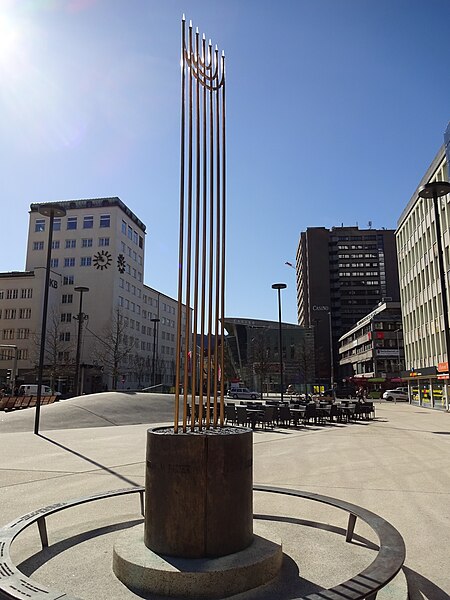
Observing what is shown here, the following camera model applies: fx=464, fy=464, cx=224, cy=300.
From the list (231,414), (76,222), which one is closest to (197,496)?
(231,414)

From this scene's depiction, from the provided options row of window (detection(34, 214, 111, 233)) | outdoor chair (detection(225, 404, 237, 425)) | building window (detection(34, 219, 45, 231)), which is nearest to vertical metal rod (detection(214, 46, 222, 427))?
outdoor chair (detection(225, 404, 237, 425))

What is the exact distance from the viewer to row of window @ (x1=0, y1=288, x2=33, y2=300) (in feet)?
216

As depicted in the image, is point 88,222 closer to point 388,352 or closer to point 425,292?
point 425,292

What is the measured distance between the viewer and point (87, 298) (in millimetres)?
71250

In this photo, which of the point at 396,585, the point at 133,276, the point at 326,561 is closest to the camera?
the point at 396,585

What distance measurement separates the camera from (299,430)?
19172 millimetres

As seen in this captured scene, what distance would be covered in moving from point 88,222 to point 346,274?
7845 cm

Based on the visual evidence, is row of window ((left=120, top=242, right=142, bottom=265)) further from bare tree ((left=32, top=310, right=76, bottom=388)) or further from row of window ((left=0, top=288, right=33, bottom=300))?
row of window ((left=0, top=288, right=33, bottom=300))

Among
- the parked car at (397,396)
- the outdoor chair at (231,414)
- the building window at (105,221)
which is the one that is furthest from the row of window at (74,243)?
the outdoor chair at (231,414)

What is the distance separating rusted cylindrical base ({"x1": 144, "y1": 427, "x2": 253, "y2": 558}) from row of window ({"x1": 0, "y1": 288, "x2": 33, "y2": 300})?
67.1 m

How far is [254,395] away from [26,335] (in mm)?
33848

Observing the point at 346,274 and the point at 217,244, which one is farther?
the point at 346,274

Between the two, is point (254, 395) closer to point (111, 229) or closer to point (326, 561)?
point (111, 229)

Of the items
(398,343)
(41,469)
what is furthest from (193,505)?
(398,343)
